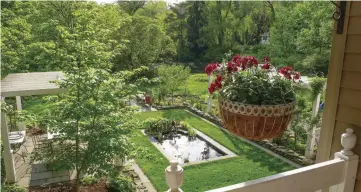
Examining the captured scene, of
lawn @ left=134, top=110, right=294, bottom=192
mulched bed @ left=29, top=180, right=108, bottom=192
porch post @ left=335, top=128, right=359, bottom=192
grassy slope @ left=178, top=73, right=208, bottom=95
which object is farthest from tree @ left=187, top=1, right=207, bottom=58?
porch post @ left=335, top=128, right=359, bottom=192

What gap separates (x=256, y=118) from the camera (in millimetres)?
1286

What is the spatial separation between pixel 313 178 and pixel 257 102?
1.40ft

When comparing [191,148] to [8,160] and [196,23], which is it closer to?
[8,160]

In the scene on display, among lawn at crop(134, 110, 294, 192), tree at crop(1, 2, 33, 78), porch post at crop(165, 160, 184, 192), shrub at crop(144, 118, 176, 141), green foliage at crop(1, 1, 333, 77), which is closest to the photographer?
porch post at crop(165, 160, 184, 192)

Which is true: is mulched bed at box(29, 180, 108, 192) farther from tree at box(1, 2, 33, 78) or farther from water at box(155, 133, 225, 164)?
tree at box(1, 2, 33, 78)

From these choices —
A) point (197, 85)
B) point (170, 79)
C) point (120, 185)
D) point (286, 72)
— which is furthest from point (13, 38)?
point (197, 85)

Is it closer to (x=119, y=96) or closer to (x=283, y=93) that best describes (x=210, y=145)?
(x=119, y=96)

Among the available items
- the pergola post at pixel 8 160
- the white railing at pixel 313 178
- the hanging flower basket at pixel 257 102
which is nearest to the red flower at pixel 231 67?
the hanging flower basket at pixel 257 102

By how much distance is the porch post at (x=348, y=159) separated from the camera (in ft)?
4.50

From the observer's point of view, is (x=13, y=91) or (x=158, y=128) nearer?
(x=13, y=91)

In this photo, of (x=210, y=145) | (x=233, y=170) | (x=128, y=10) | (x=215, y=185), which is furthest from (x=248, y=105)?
(x=128, y=10)

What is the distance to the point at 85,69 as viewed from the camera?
377 centimetres

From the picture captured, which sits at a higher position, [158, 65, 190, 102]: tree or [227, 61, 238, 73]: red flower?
[227, 61, 238, 73]: red flower

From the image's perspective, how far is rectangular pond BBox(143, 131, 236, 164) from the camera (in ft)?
18.8
